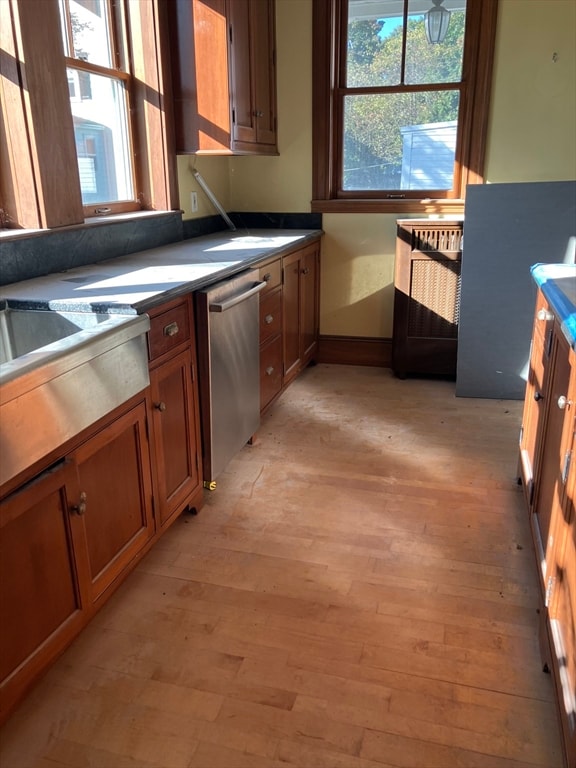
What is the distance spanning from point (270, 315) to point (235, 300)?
632 mm

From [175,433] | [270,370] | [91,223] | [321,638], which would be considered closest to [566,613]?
[321,638]

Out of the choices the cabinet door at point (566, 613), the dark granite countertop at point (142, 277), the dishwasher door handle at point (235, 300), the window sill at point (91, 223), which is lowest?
the cabinet door at point (566, 613)

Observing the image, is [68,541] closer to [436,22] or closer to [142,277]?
[142,277]

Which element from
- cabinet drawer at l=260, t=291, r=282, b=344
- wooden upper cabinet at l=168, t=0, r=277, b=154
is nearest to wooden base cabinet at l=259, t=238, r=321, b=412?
cabinet drawer at l=260, t=291, r=282, b=344

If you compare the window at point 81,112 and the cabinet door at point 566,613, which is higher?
the window at point 81,112

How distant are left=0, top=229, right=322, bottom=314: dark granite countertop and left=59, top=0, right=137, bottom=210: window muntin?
34 cm

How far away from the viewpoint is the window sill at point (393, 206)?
3.60 meters

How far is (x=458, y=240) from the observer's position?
3.44 metres

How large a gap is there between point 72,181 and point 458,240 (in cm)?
208

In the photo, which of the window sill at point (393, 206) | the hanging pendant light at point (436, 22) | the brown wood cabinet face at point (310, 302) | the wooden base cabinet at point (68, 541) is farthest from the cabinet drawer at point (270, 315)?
the hanging pendant light at point (436, 22)

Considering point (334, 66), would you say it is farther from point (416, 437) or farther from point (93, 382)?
point (93, 382)

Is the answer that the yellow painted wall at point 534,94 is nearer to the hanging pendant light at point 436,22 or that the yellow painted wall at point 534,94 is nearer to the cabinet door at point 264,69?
the hanging pendant light at point 436,22

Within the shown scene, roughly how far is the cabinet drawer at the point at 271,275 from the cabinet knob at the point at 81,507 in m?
1.46

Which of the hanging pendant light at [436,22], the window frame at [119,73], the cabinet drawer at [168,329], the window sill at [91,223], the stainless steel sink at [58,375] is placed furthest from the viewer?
the hanging pendant light at [436,22]
